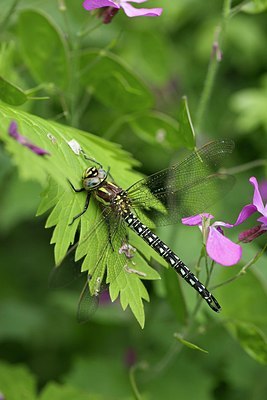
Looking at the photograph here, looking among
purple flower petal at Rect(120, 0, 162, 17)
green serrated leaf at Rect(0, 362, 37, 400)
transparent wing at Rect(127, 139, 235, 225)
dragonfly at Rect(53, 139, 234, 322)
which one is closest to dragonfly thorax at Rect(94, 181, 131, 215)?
dragonfly at Rect(53, 139, 234, 322)


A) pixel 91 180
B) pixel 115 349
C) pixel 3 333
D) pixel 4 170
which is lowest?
pixel 115 349

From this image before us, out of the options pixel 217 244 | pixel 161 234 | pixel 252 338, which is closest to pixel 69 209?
pixel 217 244

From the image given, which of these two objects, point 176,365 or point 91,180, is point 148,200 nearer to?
point 91,180

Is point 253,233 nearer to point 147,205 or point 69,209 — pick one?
point 147,205

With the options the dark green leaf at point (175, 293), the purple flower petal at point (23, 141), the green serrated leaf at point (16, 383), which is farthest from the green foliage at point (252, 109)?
the purple flower petal at point (23, 141)

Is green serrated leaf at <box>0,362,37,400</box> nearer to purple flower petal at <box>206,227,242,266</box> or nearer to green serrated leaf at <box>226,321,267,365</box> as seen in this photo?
green serrated leaf at <box>226,321,267,365</box>

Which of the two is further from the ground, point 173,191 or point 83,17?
point 83,17

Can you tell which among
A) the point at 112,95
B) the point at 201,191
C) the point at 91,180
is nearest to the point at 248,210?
the point at 201,191

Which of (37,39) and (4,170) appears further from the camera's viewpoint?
(4,170)
